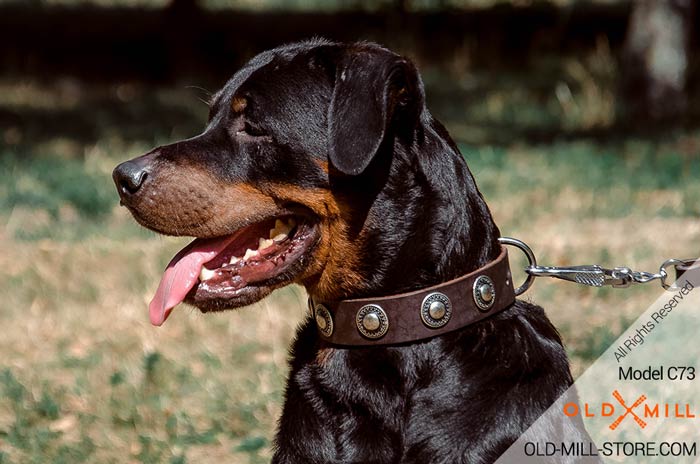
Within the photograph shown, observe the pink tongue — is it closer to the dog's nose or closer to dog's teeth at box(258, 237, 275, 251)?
dog's teeth at box(258, 237, 275, 251)

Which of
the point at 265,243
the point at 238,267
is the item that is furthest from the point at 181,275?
the point at 265,243

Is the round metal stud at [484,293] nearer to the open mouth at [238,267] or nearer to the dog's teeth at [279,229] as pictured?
the open mouth at [238,267]

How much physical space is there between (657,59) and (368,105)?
32.2ft

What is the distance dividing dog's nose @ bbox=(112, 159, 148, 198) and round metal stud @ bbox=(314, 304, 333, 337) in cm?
72

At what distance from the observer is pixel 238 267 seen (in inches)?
140

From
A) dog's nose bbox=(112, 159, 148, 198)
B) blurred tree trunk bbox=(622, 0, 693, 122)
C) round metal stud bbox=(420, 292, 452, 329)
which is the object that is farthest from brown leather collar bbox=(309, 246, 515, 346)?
blurred tree trunk bbox=(622, 0, 693, 122)

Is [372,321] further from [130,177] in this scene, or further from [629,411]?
[629,411]

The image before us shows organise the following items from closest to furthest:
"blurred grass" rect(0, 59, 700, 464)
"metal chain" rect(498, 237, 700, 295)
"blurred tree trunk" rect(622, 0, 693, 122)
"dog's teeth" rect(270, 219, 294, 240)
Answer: "dog's teeth" rect(270, 219, 294, 240) → "metal chain" rect(498, 237, 700, 295) → "blurred grass" rect(0, 59, 700, 464) → "blurred tree trunk" rect(622, 0, 693, 122)

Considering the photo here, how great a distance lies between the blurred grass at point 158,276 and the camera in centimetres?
524

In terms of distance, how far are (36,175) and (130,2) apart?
43.8ft

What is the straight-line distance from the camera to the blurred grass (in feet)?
17.2

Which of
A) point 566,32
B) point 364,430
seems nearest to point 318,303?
point 364,430

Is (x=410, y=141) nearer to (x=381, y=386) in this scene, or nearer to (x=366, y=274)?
(x=366, y=274)

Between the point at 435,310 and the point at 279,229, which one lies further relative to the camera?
the point at 279,229
